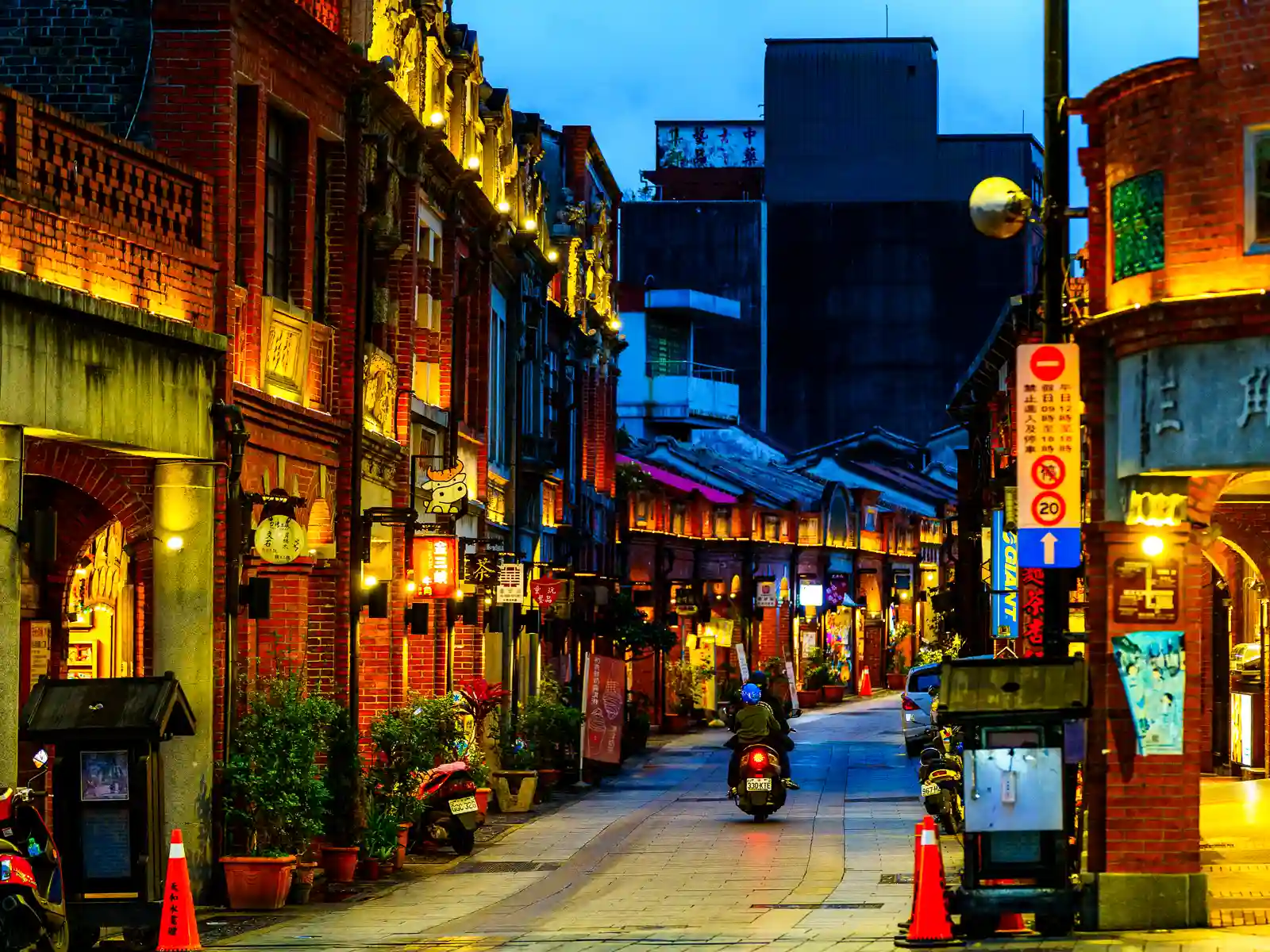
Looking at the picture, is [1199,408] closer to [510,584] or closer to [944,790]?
[944,790]

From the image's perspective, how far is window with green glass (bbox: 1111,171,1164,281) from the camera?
55.3ft

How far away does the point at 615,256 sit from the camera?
56.1 meters

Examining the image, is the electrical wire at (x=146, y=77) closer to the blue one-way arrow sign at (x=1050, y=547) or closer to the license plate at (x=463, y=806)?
the license plate at (x=463, y=806)

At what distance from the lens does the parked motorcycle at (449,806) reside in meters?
24.8

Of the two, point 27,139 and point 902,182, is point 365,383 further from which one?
point 902,182

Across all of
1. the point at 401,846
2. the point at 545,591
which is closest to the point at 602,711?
the point at 545,591

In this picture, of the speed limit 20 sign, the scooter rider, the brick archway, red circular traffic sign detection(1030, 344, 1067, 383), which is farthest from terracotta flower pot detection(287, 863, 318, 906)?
the scooter rider

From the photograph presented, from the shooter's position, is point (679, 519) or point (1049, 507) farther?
point (679, 519)

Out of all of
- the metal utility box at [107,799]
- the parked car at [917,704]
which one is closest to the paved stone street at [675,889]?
the metal utility box at [107,799]

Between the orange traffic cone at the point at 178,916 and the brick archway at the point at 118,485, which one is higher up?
the brick archway at the point at 118,485

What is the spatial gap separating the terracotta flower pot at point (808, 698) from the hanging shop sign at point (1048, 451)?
168 ft

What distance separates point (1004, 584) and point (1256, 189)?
999 inches

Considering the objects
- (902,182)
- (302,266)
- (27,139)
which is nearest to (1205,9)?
(27,139)

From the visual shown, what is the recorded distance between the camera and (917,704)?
4378cm
